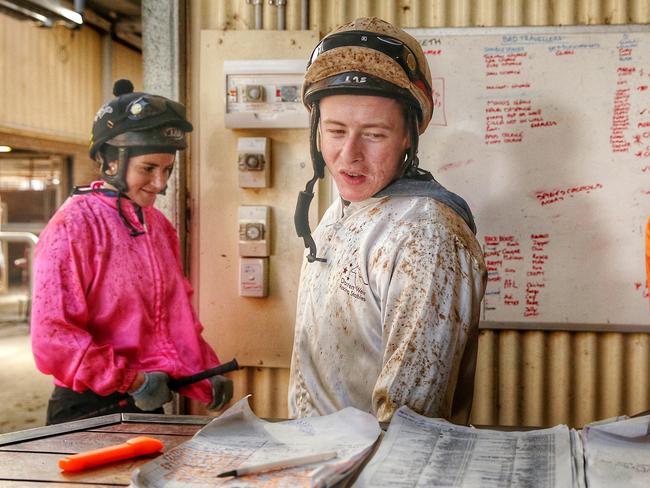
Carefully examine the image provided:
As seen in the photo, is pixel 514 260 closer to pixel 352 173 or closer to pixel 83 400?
pixel 352 173

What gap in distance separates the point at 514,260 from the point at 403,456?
196 cm

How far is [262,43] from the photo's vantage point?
9.90ft

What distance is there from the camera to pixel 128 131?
2.62 metres

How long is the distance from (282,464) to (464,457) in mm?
296

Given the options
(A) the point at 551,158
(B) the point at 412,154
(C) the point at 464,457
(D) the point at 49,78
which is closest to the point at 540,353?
(A) the point at 551,158

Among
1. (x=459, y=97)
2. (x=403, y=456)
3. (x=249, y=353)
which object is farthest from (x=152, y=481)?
(x=459, y=97)

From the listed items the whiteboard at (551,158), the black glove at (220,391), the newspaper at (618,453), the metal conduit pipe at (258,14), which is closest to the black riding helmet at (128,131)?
the metal conduit pipe at (258,14)

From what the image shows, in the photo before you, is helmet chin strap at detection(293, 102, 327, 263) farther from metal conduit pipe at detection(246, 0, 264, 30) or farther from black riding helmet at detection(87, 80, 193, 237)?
metal conduit pipe at detection(246, 0, 264, 30)

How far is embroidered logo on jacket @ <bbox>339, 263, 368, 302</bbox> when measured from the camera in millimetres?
1684

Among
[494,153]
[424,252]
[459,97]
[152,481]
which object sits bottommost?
[152,481]

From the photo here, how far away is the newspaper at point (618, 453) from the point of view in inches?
40.3

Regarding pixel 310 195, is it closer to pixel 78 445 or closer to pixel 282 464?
pixel 78 445

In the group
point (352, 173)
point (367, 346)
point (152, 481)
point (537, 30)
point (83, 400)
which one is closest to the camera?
point (152, 481)

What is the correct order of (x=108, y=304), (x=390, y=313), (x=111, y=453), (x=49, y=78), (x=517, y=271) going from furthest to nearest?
(x=49, y=78) < (x=517, y=271) < (x=108, y=304) < (x=390, y=313) < (x=111, y=453)
